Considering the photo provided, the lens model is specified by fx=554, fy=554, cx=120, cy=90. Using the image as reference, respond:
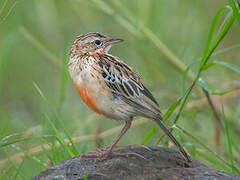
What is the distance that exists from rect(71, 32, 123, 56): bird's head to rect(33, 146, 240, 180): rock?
1.45 metres

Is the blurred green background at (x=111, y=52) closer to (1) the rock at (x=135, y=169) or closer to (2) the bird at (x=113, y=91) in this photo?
(2) the bird at (x=113, y=91)

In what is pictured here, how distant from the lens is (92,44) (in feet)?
21.2

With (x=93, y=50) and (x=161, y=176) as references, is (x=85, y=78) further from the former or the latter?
(x=161, y=176)

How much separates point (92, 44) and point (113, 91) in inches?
30.7

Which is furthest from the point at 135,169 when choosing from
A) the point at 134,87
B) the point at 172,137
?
the point at 134,87

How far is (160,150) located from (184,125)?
398cm

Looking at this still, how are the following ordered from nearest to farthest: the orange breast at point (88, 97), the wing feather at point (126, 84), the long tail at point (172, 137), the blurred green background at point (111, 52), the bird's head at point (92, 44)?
the long tail at point (172, 137) → the orange breast at point (88, 97) → the wing feather at point (126, 84) → the bird's head at point (92, 44) → the blurred green background at point (111, 52)

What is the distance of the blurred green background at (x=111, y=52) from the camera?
8.78m

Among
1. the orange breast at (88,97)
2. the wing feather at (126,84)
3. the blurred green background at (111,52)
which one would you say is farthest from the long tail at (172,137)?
the blurred green background at (111,52)

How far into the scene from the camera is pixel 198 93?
9469 mm

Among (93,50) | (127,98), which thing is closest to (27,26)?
(93,50)

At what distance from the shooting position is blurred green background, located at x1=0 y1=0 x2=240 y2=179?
28.8 ft

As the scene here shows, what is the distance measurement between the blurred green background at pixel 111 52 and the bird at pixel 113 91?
132 centimetres

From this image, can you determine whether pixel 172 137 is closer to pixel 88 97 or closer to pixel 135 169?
pixel 135 169
